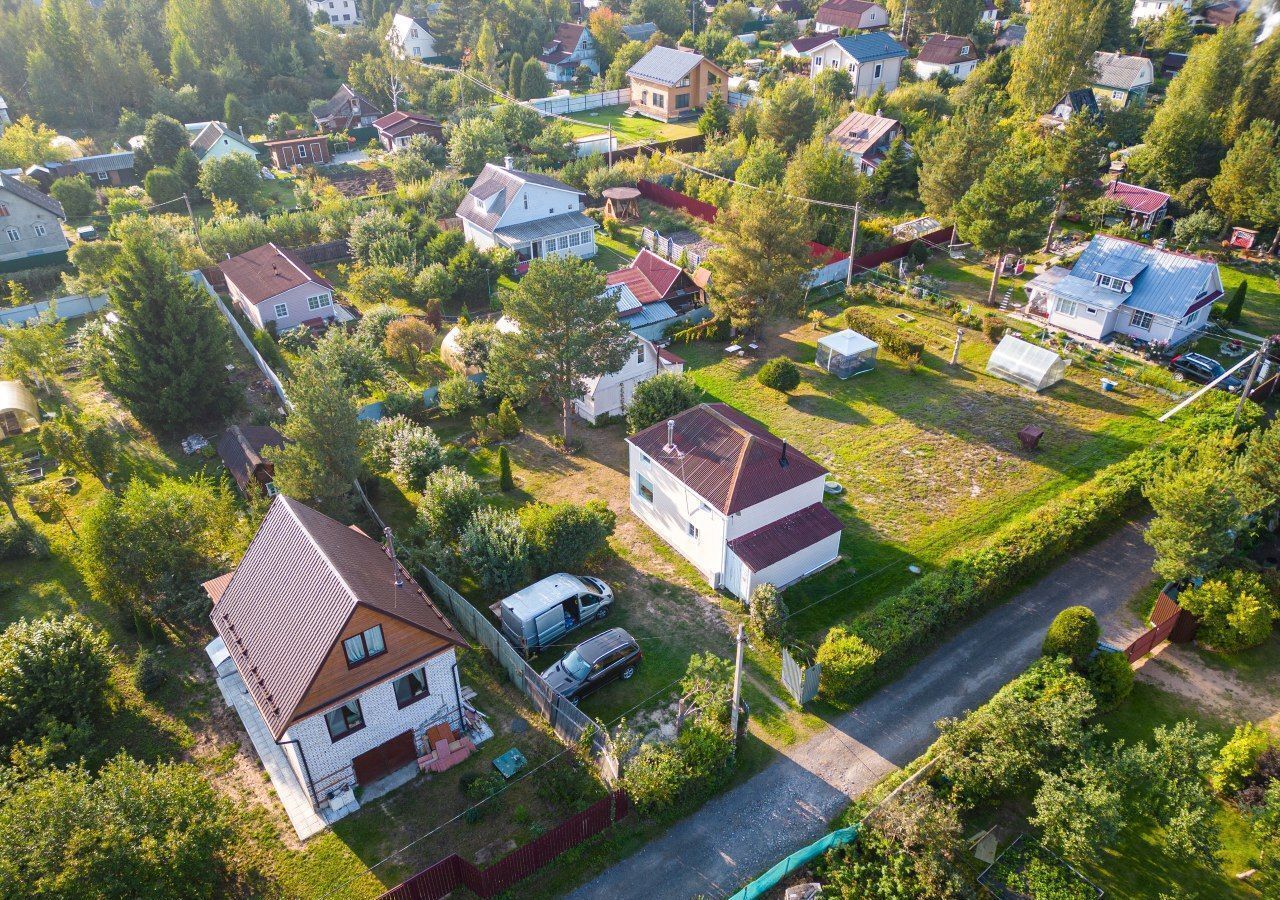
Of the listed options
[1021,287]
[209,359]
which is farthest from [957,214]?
[209,359]

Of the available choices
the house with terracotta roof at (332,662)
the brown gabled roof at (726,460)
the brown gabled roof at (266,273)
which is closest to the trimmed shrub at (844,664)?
the brown gabled roof at (726,460)

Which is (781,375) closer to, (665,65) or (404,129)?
(404,129)

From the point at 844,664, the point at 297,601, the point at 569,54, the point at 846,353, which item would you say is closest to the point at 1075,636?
the point at 844,664

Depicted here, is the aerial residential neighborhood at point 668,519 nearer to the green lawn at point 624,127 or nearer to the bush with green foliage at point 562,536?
the bush with green foliage at point 562,536

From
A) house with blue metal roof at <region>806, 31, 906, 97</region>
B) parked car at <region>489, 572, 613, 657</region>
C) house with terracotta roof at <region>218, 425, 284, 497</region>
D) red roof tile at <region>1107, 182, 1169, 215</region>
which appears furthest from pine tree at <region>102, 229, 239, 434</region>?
house with blue metal roof at <region>806, 31, 906, 97</region>

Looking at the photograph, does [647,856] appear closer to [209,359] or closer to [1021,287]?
[209,359]

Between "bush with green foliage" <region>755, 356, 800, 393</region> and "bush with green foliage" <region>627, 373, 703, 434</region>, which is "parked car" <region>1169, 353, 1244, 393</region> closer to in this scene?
"bush with green foliage" <region>755, 356, 800, 393</region>
